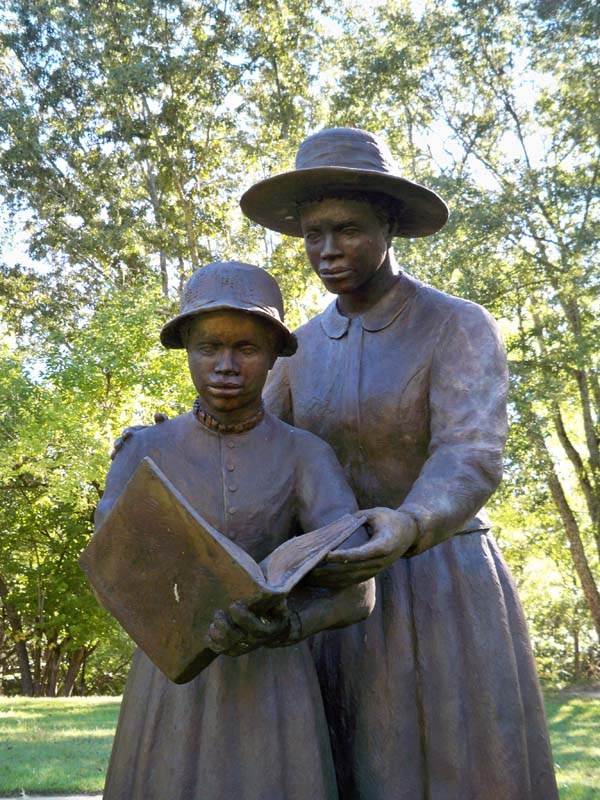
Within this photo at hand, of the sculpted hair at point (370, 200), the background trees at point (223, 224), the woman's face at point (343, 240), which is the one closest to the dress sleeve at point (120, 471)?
the woman's face at point (343, 240)

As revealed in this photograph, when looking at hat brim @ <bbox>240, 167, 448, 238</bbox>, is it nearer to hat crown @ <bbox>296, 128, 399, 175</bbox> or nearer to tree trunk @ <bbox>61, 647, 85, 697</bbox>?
hat crown @ <bbox>296, 128, 399, 175</bbox>

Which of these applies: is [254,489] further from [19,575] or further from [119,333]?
[19,575]

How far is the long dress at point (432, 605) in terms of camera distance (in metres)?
2.42

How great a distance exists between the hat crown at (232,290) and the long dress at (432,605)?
0.47m

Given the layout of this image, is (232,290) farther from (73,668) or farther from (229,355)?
(73,668)

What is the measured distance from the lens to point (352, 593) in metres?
2.14

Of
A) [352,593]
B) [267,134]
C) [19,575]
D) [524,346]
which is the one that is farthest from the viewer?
[19,575]

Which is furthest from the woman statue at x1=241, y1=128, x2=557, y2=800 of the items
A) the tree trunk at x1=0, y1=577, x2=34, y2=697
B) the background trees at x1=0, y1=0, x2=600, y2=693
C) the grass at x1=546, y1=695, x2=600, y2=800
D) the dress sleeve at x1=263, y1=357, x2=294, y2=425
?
the tree trunk at x1=0, y1=577, x2=34, y2=697

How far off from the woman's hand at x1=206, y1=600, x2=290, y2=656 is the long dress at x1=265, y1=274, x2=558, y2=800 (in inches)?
18.5

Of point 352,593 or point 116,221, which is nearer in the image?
point 352,593

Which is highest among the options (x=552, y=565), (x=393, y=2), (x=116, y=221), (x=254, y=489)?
(x=393, y=2)

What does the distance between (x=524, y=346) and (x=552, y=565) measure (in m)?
8.92

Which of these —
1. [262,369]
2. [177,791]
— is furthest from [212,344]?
[177,791]

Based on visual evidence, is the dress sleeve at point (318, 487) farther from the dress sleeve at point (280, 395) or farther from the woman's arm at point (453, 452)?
the dress sleeve at point (280, 395)
